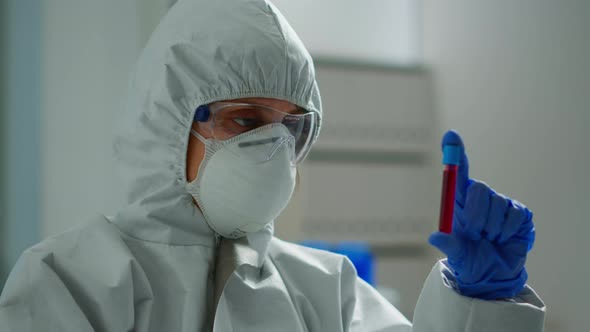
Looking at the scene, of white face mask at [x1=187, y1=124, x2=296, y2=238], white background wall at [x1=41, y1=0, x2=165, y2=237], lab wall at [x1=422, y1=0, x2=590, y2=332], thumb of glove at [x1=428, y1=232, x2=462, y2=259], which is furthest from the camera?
lab wall at [x1=422, y1=0, x2=590, y2=332]

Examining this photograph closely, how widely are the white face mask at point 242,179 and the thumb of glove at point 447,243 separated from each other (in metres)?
0.34

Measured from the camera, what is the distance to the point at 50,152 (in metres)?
1.96

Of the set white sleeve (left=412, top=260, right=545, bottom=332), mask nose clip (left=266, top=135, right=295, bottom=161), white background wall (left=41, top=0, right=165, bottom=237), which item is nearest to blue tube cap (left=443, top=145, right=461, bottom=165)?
white sleeve (left=412, top=260, right=545, bottom=332)

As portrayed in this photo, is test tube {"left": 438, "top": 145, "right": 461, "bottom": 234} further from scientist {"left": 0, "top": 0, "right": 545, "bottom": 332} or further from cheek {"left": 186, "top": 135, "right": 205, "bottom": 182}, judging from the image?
cheek {"left": 186, "top": 135, "right": 205, "bottom": 182}

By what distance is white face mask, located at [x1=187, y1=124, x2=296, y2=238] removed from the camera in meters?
1.06

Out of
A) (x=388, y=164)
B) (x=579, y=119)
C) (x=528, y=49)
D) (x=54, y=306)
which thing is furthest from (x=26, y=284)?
(x=388, y=164)

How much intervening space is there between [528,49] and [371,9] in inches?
43.7

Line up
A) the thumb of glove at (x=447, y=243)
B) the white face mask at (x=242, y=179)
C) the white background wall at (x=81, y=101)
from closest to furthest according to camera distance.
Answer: the thumb of glove at (x=447, y=243), the white face mask at (x=242, y=179), the white background wall at (x=81, y=101)

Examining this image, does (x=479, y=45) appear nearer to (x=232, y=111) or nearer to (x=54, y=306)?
(x=232, y=111)

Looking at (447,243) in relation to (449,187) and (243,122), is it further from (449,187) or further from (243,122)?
(243,122)

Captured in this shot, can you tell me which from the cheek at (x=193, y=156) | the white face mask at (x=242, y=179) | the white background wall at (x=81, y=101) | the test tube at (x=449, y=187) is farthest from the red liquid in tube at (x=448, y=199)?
the white background wall at (x=81, y=101)

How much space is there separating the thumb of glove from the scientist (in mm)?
12

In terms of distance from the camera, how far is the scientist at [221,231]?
0.92 meters

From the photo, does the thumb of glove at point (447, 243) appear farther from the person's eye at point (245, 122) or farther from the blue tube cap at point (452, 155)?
the person's eye at point (245, 122)
